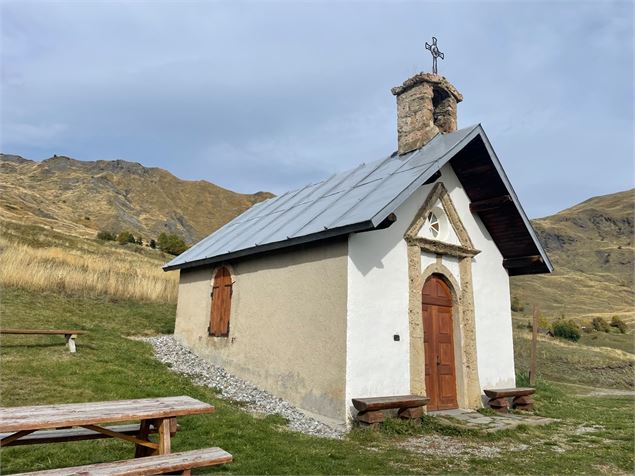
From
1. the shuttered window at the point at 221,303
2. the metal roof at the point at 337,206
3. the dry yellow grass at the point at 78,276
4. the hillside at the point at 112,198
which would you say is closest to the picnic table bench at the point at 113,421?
the metal roof at the point at 337,206

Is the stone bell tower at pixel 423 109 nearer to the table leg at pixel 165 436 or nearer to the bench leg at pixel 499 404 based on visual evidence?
the bench leg at pixel 499 404

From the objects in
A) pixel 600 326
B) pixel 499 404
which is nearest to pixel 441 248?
pixel 499 404

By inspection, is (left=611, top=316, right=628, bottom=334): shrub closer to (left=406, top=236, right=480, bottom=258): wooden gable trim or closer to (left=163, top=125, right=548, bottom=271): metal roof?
(left=163, top=125, right=548, bottom=271): metal roof

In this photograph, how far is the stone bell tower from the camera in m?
11.5

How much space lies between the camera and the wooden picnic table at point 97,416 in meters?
3.61

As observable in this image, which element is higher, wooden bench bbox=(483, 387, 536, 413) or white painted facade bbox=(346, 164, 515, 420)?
white painted facade bbox=(346, 164, 515, 420)

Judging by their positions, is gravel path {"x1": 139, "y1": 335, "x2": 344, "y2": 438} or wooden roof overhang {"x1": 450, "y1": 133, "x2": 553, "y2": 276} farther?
wooden roof overhang {"x1": 450, "y1": 133, "x2": 553, "y2": 276}

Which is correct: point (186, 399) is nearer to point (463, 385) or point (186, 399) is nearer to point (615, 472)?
point (615, 472)

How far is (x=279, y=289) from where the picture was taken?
9773mm

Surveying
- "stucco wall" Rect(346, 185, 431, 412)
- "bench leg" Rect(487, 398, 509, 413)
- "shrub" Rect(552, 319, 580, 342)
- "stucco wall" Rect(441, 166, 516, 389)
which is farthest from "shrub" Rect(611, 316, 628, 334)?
"stucco wall" Rect(346, 185, 431, 412)

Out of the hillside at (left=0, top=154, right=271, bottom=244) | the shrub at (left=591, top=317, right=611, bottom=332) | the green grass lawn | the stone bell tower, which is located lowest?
the green grass lawn

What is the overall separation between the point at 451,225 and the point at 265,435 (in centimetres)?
614

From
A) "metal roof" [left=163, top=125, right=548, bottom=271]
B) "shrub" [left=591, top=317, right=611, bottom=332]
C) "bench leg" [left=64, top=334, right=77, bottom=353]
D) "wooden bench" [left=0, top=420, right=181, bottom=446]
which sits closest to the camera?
"wooden bench" [left=0, top=420, right=181, bottom=446]

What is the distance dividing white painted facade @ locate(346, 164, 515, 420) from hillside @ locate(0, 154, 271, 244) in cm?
4548
